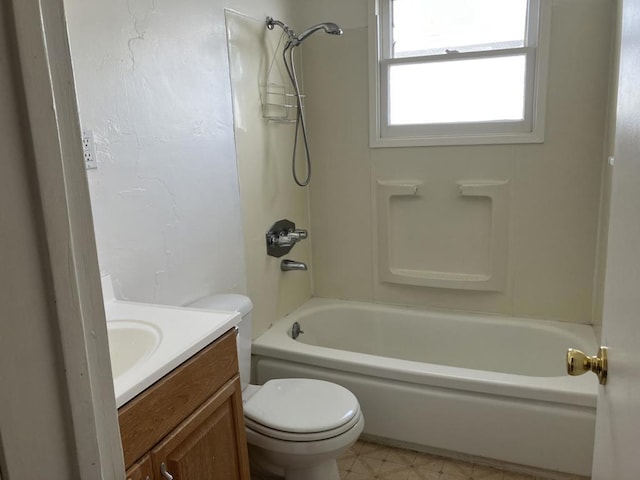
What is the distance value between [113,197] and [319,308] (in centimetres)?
153

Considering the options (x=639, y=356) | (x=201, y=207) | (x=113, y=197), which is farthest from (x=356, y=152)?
(x=639, y=356)

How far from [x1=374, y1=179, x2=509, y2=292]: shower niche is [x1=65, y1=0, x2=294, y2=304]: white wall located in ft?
2.97

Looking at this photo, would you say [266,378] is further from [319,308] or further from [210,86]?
[210,86]

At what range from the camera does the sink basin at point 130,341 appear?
129 cm

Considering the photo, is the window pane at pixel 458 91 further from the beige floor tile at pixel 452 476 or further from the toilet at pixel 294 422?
the beige floor tile at pixel 452 476

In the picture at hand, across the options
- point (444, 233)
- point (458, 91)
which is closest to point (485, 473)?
point (444, 233)

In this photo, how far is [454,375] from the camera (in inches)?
82.3

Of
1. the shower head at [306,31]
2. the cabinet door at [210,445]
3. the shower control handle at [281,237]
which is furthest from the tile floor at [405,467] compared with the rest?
the shower head at [306,31]

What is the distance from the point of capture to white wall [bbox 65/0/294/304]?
60.6 inches

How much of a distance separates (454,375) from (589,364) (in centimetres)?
120

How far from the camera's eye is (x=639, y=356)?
2.15 feet

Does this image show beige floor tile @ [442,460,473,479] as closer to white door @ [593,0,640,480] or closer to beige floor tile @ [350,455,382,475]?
beige floor tile @ [350,455,382,475]

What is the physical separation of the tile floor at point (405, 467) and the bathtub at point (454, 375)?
0.05 m

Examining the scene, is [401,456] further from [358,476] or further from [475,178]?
[475,178]
